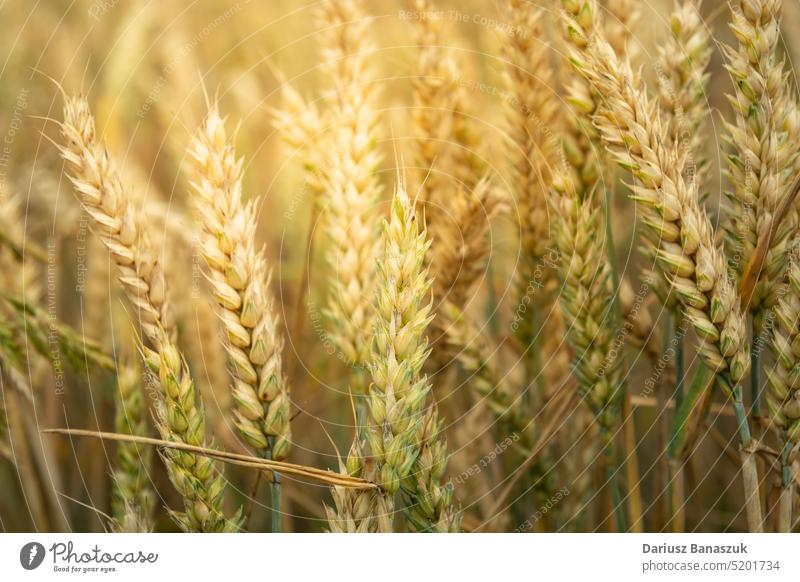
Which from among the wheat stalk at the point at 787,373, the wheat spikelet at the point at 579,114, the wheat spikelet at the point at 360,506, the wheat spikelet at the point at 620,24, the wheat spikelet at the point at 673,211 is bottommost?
the wheat spikelet at the point at 360,506

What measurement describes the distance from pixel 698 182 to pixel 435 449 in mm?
435

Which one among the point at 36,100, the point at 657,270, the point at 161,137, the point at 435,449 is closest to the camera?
the point at 435,449

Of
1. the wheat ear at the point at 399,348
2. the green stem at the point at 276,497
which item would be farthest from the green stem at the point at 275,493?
the wheat ear at the point at 399,348

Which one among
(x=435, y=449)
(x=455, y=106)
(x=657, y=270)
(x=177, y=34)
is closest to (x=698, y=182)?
(x=657, y=270)

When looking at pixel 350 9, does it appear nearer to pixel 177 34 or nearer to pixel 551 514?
pixel 177 34

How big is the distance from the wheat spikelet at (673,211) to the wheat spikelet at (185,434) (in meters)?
0.47

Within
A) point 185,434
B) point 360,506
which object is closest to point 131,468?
point 185,434

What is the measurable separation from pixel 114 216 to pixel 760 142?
0.67 m

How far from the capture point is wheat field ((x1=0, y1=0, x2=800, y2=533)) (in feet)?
2.10

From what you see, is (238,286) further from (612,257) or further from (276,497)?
(612,257)

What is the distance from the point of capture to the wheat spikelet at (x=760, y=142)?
691 mm

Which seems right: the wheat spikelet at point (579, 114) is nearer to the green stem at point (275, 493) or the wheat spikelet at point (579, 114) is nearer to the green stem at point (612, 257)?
the green stem at point (612, 257)

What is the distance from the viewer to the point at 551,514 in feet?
2.89
